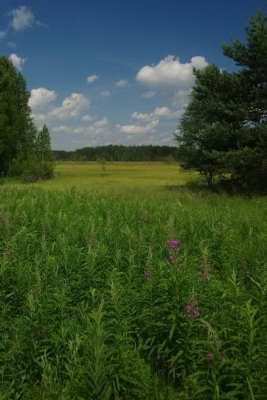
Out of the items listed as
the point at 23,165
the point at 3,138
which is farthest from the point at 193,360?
the point at 23,165

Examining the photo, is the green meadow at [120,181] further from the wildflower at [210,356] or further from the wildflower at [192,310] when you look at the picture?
the wildflower at [210,356]

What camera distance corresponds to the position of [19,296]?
4164 millimetres

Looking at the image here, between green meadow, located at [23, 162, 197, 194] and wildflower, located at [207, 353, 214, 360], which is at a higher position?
wildflower, located at [207, 353, 214, 360]

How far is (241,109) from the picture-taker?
58.6ft

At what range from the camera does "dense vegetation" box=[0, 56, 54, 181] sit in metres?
42.4

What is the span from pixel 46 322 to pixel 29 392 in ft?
2.53

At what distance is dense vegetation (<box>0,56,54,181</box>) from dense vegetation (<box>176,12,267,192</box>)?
91.0ft

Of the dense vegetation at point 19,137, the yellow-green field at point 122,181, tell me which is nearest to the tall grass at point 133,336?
the yellow-green field at point 122,181

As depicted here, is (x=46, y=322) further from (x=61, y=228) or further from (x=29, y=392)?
(x=61, y=228)

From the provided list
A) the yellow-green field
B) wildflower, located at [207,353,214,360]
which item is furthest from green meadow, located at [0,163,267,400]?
the yellow-green field

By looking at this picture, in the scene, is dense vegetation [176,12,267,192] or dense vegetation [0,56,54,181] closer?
dense vegetation [176,12,267,192]

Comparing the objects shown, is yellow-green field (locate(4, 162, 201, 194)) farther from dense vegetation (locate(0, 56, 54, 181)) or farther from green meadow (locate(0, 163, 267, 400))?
green meadow (locate(0, 163, 267, 400))

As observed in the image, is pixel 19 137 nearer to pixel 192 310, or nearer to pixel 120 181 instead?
pixel 120 181

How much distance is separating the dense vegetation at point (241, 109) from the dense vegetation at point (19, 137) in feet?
91.0
